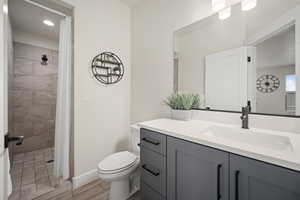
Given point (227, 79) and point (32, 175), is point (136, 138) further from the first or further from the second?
point (32, 175)

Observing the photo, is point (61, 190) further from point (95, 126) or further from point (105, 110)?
point (105, 110)

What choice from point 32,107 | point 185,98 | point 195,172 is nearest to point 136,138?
point 185,98

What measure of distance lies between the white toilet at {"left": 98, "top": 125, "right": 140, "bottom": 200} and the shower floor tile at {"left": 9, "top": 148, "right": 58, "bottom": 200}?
2.77ft

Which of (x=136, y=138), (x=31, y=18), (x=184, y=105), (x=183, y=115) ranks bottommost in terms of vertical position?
(x=136, y=138)

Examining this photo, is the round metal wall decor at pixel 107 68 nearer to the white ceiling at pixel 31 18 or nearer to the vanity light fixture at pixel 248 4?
the white ceiling at pixel 31 18

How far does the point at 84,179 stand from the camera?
166 centimetres

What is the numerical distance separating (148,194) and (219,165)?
2.54 feet

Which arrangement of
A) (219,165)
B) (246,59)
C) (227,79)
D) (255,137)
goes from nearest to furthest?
(219,165)
(255,137)
(246,59)
(227,79)

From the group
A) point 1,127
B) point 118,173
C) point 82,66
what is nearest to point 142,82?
point 82,66

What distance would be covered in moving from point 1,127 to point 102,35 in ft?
5.25

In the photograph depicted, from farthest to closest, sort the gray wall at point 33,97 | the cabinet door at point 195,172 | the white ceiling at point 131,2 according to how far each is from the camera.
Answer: the gray wall at point 33,97 → the white ceiling at point 131,2 → the cabinet door at point 195,172

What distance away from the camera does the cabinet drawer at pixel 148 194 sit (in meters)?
1.10

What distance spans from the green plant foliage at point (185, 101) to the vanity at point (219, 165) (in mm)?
363

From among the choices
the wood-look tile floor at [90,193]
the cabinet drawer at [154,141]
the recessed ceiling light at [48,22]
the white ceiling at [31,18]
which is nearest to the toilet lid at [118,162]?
the cabinet drawer at [154,141]
